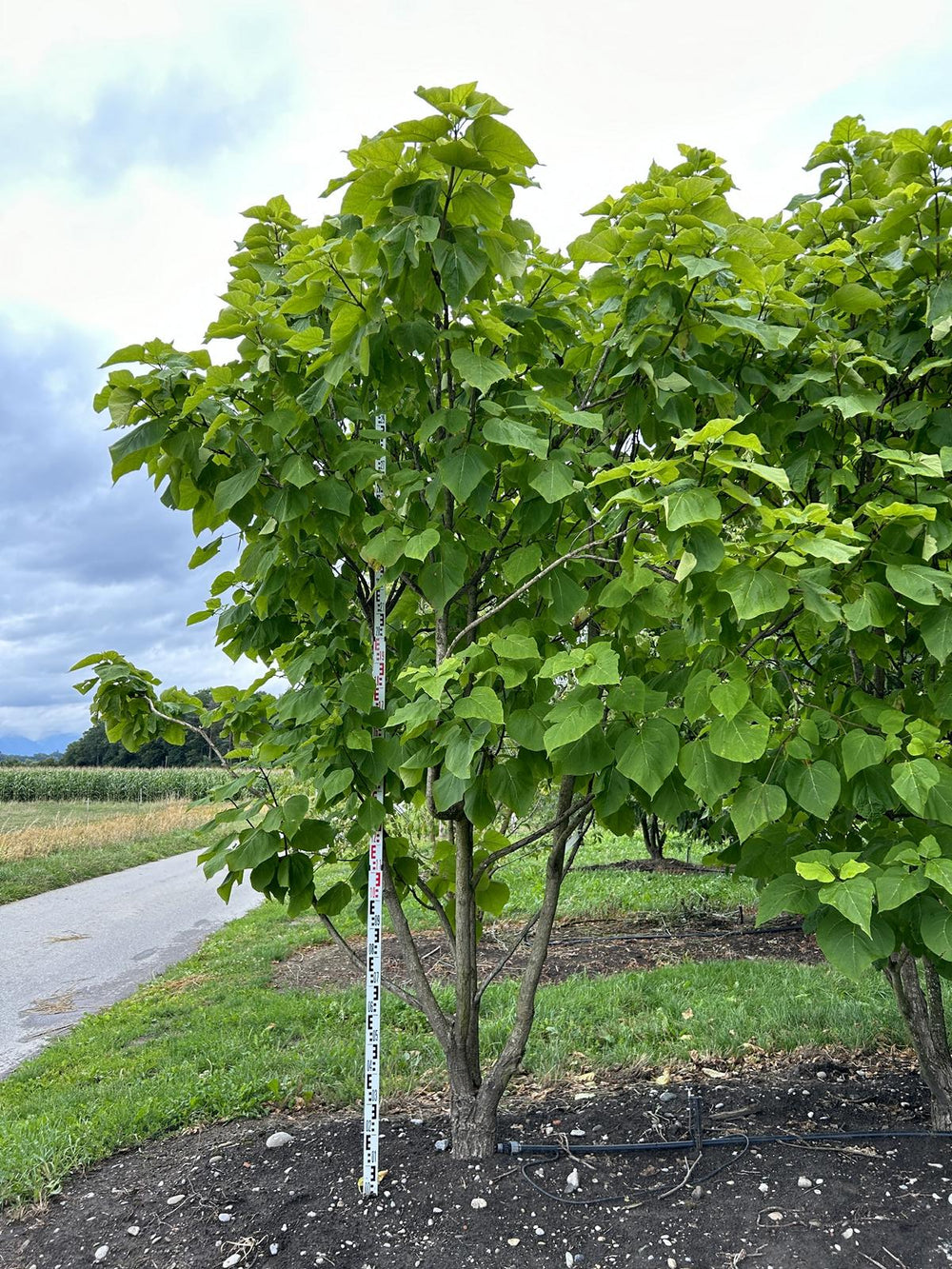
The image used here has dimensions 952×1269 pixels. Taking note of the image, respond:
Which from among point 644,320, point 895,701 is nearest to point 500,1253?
point 895,701

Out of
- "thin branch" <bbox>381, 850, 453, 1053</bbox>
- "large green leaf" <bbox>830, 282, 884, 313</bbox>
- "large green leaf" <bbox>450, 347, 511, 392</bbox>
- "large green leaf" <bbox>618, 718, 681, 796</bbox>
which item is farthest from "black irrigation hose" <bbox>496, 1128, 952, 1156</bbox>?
"large green leaf" <bbox>830, 282, 884, 313</bbox>

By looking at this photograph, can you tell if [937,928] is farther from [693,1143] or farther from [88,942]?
[88,942]

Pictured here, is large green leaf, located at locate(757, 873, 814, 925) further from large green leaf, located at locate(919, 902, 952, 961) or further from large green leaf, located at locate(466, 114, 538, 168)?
large green leaf, located at locate(466, 114, 538, 168)

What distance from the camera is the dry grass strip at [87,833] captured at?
51.5 feet

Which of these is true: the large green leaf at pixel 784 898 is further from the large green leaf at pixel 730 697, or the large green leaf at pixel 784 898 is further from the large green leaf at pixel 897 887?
the large green leaf at pixel 730 697

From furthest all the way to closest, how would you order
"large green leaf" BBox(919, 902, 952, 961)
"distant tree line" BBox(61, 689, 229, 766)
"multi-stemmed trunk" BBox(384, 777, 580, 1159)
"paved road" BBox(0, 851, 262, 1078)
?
"distant tree line" BBox(61, 689, 229, 766)
"paved road" BBox(0, 851, 262, 1078)
"multi-stemmed trunk" BBox(384, 777, 580, 1159)
"large green leaf" BBox(919, 902, 952, 961)

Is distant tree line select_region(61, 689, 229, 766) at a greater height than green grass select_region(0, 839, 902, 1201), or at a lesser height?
greater

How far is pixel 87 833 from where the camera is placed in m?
18.6

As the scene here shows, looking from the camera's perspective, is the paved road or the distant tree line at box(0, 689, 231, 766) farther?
the distant tree line at box(0, 689, 231, 766)

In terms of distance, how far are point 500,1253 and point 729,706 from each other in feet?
5.94

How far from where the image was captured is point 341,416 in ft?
9.00

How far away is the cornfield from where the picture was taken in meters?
34.0

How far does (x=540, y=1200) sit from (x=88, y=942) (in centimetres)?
837

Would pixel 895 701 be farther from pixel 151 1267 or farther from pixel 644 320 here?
pixel 151 1267
